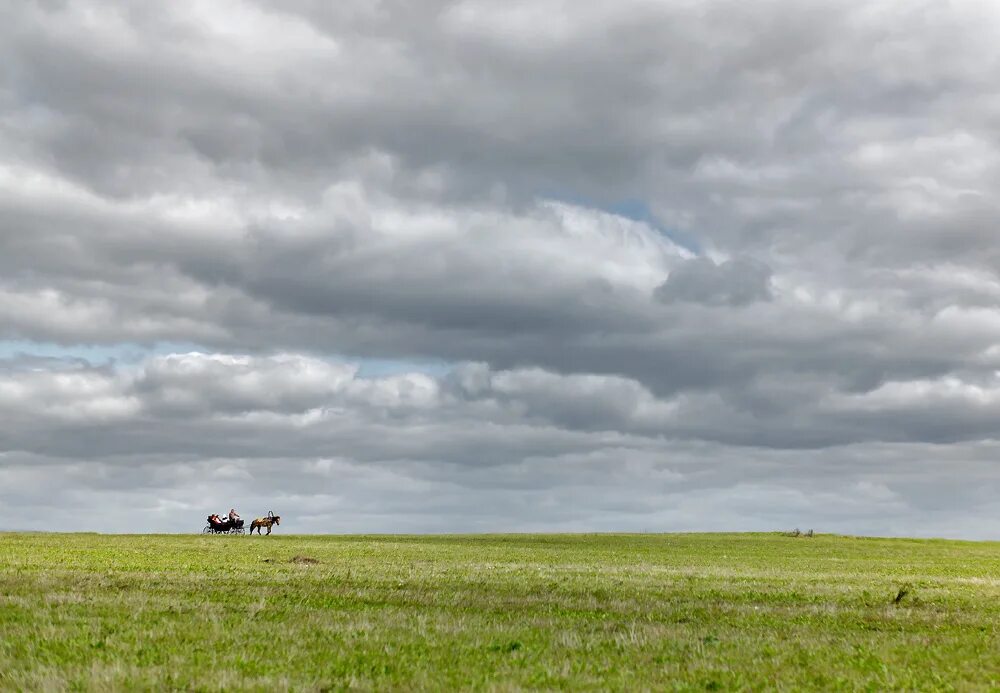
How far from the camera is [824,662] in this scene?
21.2 meters

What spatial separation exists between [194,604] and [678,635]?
15.0 metres

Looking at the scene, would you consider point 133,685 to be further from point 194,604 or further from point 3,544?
point 3,544

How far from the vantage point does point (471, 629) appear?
2520 cm

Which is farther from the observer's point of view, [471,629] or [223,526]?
[223,526]

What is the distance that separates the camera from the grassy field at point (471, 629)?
18.8 m

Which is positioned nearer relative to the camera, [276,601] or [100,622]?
[100,622]

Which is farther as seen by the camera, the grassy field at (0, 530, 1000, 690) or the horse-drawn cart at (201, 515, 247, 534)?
the horse-drawn cart at (201, 515, 247, 534)

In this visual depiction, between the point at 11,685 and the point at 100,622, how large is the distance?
24.8ft

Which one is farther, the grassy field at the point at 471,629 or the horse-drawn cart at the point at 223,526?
the horse-drawn cart at the point at 223,526

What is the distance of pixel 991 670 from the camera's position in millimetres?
21062

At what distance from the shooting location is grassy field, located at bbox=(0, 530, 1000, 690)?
1884cm

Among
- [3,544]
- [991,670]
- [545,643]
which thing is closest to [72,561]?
[3,544]

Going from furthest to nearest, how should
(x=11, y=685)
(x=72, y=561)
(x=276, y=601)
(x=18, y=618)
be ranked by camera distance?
(x=72, y=561) → (x=276, y=601) → (x=18, y=618) → (x=11, y=685)

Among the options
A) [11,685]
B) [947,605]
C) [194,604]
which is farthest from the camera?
[947,605]
